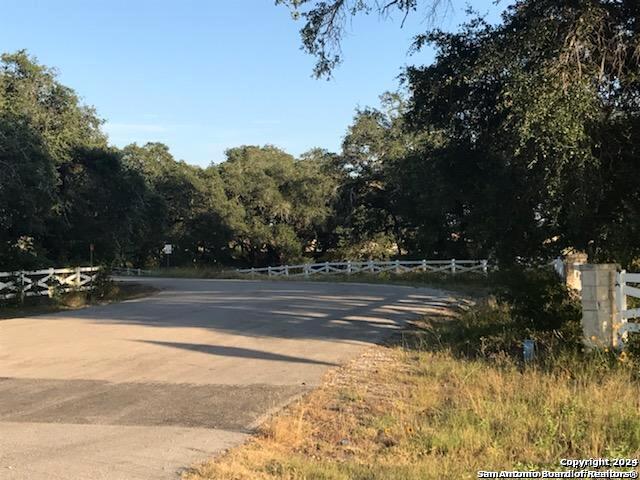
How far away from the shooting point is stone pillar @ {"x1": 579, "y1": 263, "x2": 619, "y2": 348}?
29.7ft

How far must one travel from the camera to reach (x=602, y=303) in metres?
9.10

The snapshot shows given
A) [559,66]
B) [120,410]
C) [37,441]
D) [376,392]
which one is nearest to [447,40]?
[559,66]

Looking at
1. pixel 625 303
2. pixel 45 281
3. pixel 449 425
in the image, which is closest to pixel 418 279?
pixel 45 281

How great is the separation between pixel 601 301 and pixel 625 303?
312 millimetres

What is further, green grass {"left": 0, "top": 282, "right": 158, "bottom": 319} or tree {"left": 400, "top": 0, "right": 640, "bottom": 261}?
green grass {"left": 0, "top": 282, "right": 158, "bottom": 319}

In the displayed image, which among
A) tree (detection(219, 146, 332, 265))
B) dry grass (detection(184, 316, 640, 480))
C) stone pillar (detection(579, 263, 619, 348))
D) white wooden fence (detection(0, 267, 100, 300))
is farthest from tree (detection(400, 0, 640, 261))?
tree (detection(219, 146, 332, 265))

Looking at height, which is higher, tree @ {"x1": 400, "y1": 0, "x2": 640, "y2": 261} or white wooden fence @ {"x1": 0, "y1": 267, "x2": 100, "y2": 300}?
tree @ {"x1": 400, "y1": 0, "x2": 640, "y2": 261}

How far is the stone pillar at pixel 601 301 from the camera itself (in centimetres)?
905

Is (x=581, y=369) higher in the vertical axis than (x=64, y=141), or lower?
lower

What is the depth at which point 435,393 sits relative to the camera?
25.1 ft

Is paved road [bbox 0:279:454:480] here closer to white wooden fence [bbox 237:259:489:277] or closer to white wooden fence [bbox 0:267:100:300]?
white wooden fence [bbox 0:267:100:300]

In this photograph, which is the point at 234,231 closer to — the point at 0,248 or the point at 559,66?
the point at 0,248

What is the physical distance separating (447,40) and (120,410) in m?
9.96

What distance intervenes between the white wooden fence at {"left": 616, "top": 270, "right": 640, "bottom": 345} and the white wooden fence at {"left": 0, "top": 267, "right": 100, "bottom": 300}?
Answer: 1850cm
